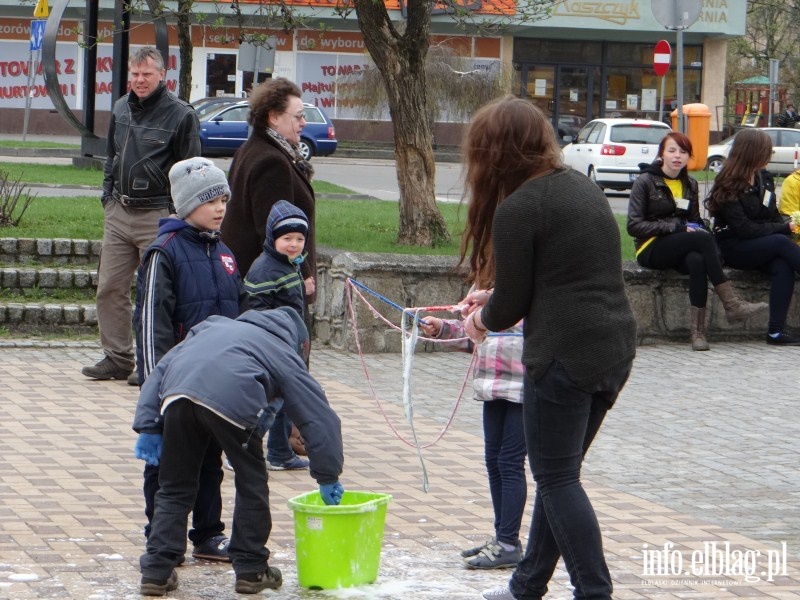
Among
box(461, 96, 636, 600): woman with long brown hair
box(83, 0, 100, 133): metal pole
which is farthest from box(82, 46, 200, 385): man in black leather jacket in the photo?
box(83, 0, 100, 133): metal pole

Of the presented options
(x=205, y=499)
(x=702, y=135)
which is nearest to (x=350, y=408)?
(x=205, y=499)

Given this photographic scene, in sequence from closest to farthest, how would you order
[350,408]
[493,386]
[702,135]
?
[493,386] → [350,408] → [702,135]

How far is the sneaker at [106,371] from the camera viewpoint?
867cm

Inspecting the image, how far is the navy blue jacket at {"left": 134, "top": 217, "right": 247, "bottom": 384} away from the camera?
5016mm

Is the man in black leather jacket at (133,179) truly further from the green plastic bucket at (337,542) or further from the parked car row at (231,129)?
the parked car row at (231,129)

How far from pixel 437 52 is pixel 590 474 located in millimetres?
32597

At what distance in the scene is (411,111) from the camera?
12195mm

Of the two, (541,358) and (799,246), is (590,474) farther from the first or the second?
(799,246)

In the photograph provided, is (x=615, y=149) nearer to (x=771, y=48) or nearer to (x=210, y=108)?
(x=210, y=108)

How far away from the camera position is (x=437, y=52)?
38469 mm

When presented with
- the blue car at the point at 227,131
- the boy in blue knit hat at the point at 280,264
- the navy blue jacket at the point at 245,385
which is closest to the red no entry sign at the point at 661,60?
the blue car at the point at 227,131

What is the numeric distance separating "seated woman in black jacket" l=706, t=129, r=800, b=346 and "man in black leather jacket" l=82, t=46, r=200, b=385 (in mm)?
4696

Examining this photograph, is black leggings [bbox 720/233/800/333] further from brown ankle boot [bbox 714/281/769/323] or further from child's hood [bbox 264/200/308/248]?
child's hood [bbox 264/200/308/248]

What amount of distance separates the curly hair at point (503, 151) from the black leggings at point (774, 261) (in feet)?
22.9
